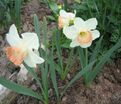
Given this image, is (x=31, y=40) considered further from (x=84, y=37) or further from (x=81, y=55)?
(x=81, y=55)

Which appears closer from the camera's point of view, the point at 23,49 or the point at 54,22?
the point at 23,49

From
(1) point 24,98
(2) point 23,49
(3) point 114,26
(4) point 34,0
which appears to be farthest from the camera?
(4) point 34,0

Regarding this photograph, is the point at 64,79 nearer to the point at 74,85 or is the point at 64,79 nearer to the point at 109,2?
the point at 74,85

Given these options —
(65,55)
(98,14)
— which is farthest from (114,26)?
(65,55)

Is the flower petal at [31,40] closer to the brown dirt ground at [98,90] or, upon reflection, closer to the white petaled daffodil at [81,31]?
the white petaled daffodil at [81,31]

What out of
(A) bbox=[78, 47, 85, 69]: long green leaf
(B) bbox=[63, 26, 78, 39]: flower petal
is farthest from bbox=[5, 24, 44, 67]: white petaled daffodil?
(A) bbox=[78, 47, 85, 69]: long green leaf

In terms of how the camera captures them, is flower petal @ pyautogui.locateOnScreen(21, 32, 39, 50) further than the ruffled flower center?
No

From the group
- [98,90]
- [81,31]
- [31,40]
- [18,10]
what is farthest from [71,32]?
[18,10]

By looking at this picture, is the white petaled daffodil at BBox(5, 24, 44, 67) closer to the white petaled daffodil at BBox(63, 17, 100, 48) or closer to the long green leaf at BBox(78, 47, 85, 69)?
the white petaled daffodil at BBox(63, 17, 100, 48)

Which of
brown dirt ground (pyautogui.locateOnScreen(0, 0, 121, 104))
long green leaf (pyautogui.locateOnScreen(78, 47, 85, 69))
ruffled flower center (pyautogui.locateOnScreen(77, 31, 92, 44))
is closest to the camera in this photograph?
ruffled flower center (pyautogui.locateOnScreen(77, 31, 92, 44))
